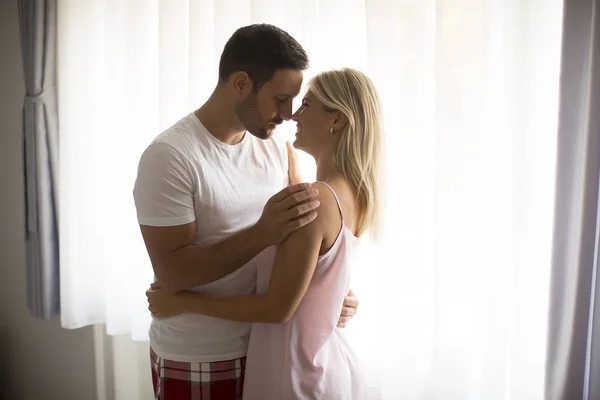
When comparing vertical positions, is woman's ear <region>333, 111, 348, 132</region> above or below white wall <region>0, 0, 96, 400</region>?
above

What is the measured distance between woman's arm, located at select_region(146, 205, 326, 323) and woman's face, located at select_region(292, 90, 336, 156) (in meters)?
0.22

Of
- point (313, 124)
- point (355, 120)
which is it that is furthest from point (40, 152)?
point (355, 120)

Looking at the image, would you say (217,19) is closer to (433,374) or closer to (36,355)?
(433,374)

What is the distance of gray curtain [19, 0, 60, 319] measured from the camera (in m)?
2.38

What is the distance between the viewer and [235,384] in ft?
5.04

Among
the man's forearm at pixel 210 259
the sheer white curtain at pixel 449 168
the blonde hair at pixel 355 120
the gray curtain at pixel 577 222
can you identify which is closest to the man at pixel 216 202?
the man's forearm at pixel 210 259

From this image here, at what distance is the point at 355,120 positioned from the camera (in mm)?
1470

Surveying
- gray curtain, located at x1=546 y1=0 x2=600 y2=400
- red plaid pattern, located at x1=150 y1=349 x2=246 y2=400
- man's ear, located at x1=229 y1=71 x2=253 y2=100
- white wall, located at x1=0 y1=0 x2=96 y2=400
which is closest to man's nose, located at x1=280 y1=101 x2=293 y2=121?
man's ear, located at x1=229 y1=71 x2=253 y2=100

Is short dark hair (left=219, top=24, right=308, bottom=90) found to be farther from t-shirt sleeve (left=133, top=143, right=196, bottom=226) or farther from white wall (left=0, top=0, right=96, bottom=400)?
white wall (left=0, top=0, right=96, bottom=400)

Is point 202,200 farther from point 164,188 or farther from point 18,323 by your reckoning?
point 18,323

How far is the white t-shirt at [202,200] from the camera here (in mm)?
1408

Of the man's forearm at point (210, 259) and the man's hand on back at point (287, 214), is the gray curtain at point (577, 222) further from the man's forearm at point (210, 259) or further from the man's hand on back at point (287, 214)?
the man's forearm at point (210, 259)

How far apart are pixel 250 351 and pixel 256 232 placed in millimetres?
348

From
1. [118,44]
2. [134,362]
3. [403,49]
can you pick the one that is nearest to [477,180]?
[403,49]
